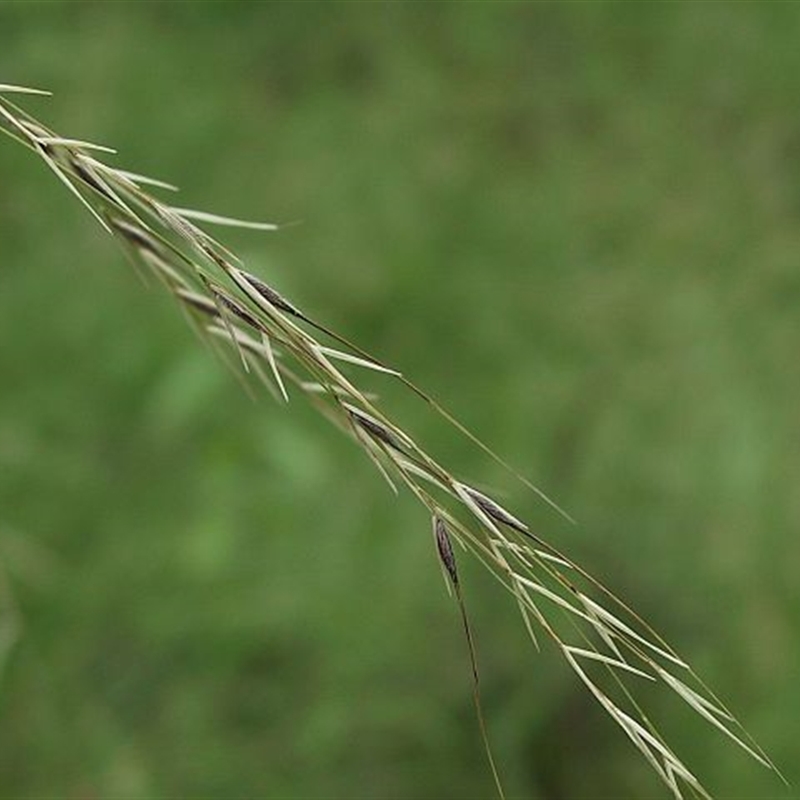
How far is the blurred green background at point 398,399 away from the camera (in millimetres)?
1840

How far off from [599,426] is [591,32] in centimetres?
81

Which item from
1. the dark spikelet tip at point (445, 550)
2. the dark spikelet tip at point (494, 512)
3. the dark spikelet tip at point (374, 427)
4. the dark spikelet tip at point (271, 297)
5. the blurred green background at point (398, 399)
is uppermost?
the dark spikelet tip at point (271, 297)

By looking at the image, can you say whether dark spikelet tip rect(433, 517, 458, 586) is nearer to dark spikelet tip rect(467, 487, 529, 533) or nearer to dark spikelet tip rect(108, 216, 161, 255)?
dark spikelet tip rect(467, 487, 529, 533)

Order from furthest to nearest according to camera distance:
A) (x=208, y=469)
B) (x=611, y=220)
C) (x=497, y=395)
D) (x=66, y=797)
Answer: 1. (x=611, y=220)
2. (x=497, y=395)
3. (x=208, y=469)
4. (x=66, y=797)

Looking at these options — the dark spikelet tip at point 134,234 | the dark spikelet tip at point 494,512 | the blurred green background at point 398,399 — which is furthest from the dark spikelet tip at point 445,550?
the blurred green background at point 398,399

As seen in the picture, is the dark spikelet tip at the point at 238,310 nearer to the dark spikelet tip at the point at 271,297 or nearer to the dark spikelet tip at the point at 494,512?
the dark spikelet tip at the point at 271,297

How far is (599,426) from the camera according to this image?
7.12 ft

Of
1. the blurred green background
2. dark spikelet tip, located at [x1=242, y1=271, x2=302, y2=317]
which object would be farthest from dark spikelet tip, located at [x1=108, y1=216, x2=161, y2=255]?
the blurred green background

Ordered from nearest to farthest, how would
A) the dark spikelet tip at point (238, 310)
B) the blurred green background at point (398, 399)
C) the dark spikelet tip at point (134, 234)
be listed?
the dark spikelet tip at point (238, 310) → the dark spikelet tip at point (134, 234) → the blurred green background at point (398, 399)

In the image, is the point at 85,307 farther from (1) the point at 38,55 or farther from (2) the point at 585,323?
(2) the point at 585,323

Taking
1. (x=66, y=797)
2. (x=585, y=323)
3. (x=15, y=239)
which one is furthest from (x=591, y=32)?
(x=66, y=797)

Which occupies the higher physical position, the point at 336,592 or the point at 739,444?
the point at 336,592

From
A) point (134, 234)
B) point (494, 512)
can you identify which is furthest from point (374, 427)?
point (134, 234)

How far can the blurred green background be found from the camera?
6.04 ft
